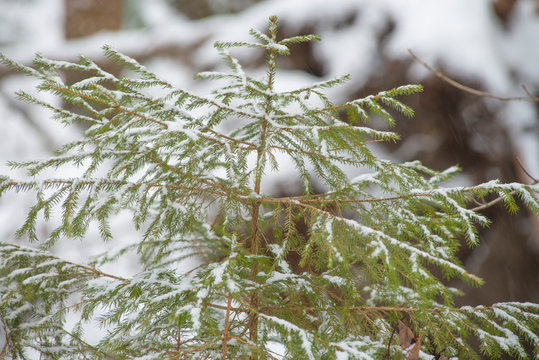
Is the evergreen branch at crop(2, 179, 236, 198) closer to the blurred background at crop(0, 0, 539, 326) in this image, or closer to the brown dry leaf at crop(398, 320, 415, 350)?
the brown dry leaf at crop(398, 320, 415, 350)

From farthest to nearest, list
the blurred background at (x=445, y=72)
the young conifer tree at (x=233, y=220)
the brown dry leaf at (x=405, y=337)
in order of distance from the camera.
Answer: the blurred background at (x=445, y=72)
the brown dry leaf at (x=405, y=337)
the young conifer tree at (x=233, y=220)

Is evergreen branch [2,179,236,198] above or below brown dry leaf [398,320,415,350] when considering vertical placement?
above

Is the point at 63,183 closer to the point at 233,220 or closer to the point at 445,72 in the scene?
the point at 233,220

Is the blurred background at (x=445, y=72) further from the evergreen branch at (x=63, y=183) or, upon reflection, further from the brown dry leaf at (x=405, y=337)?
the brown dry leaf at (x=405, y=337)


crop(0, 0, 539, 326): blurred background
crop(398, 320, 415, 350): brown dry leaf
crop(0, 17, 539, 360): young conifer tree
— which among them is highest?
crop(0, 0, 539, 326): blurred background

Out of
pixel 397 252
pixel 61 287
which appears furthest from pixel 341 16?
pixel 61 287

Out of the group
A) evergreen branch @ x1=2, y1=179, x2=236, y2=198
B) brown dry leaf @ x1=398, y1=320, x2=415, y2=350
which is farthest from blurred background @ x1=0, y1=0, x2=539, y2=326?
A: brown dry leaf @ x1=398, y1=320, x2=415, y2=350

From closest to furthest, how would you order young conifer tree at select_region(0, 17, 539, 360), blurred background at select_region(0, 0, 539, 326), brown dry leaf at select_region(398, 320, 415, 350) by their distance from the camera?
young conifer tree at select_region(0, 17, 539, 360) → brown dry leaf at select_region(398, 320, 415, 350) → blurred background at select_region(0, 0, 539, 326)

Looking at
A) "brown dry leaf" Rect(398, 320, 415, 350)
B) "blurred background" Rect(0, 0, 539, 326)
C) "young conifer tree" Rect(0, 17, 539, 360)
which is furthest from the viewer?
"blurred background" Rect(0, 0, 539, 326)

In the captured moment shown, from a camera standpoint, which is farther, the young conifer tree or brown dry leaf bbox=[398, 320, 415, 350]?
brown dry leaf bbox=[398, 320, 415, 350]

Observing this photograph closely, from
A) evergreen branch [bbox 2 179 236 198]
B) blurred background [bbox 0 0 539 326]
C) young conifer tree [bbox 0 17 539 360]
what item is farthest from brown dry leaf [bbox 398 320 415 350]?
blurred background [bbox 0 0 539 326]

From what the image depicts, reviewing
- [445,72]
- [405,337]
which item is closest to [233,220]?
[405,337]

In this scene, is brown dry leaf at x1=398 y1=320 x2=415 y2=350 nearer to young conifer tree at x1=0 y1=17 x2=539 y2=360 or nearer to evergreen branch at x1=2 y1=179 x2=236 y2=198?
young conifer tree at x1=0 y1=17 x2=539 y2=360

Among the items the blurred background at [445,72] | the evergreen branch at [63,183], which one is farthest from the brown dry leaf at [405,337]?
the blurred background at [445,72]
